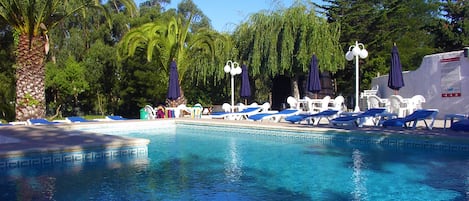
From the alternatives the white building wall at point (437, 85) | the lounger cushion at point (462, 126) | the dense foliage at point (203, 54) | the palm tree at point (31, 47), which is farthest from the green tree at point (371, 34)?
the palm tree at point (31, 47)

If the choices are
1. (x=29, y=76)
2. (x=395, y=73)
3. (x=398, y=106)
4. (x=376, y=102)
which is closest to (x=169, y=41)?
(x=29, y=76)

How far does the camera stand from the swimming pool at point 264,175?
224 inches

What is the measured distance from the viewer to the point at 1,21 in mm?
Answer: 15414

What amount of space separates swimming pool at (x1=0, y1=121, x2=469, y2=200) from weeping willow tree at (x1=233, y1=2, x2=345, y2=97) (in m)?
9.90

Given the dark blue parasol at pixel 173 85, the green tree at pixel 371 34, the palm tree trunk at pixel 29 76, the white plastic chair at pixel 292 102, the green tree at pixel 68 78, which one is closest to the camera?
the palm tree trunk at pixel 29 76

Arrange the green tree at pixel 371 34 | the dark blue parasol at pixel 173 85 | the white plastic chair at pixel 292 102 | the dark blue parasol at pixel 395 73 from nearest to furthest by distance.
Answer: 1. the dark blue parasol at pixel 395 73
2. the white plastic chair at pixel 292 102
3. the dark blue parasol at pixel 173 85
4. the green tree at pixel 371 34

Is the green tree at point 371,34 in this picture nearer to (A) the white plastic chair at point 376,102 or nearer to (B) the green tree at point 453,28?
(B) the green tree at point 453,28

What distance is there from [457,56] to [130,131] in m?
11.5

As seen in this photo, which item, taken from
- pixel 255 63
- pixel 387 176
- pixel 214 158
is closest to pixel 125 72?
pixel 255 63

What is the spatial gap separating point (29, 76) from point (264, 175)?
38.9 feet

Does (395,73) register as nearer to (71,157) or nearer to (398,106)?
(398,106)

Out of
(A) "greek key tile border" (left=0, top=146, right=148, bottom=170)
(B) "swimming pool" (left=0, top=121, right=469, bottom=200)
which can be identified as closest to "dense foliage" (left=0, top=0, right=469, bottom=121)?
(A) "greek key tile border" (left=0, top=146, right=148, bottom=170)

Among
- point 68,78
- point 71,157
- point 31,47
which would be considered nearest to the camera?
point 71,157

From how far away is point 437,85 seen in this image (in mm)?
15719
